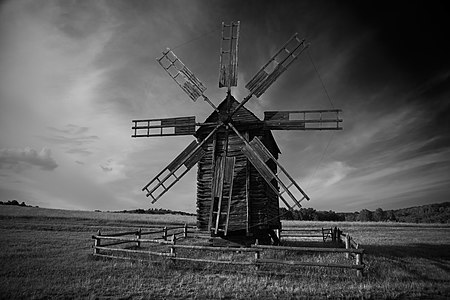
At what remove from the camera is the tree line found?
7700 cm

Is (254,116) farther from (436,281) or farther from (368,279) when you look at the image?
(436,281)

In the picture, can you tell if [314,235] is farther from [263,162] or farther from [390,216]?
[390,216]

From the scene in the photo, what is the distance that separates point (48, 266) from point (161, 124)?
9.57 m

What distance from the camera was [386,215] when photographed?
92312 mm

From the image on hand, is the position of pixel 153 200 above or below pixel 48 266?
above

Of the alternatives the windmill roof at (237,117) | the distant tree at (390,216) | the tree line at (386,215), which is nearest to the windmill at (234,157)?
the windmill roof at (237,117)

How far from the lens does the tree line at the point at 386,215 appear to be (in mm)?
77000

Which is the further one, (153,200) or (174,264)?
(153,200)

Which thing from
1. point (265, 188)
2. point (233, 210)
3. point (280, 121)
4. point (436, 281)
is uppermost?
point (280, 121)

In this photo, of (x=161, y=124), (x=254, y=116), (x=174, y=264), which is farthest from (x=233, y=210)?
(x=161, y=124)

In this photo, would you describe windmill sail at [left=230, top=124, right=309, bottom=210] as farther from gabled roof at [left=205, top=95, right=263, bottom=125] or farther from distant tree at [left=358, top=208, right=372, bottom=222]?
distant tree at [left=358, top=208, right=372, bottom=222]

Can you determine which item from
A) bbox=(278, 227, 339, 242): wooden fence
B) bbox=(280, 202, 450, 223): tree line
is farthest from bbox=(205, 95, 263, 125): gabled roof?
bbox=(280, 202, 450, 223): tree line

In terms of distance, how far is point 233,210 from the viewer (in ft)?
51.3

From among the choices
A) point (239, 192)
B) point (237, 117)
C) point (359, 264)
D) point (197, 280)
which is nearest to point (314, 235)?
point (239, 192)
